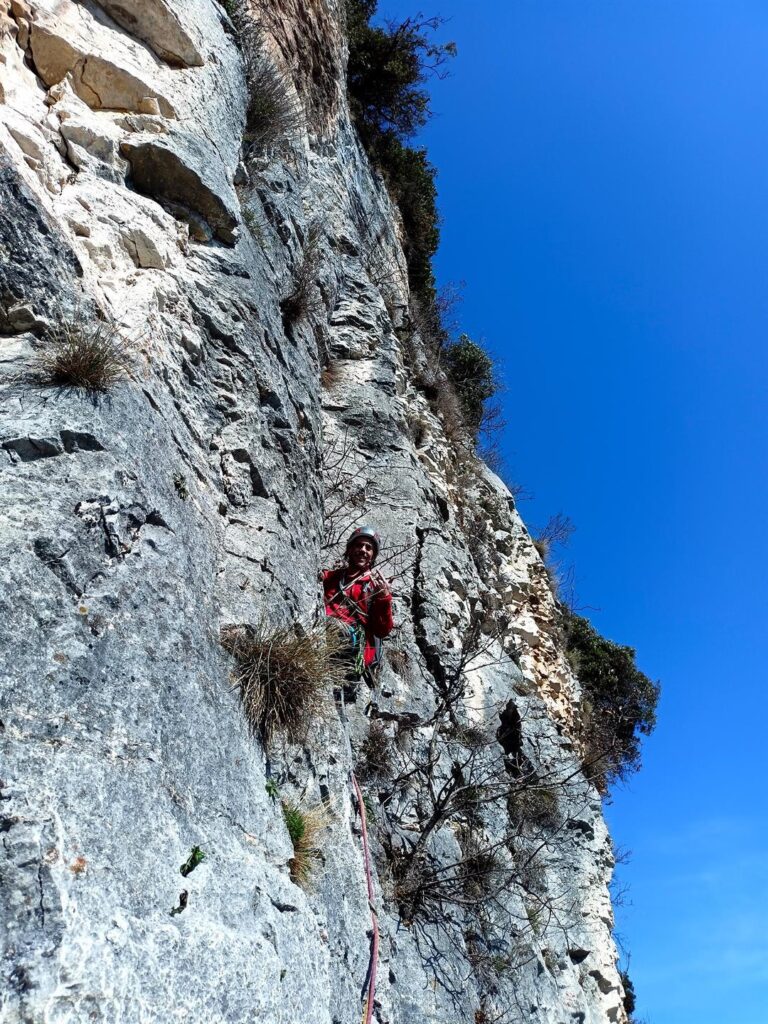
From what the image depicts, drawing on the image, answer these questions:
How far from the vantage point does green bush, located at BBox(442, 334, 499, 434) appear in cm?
1423

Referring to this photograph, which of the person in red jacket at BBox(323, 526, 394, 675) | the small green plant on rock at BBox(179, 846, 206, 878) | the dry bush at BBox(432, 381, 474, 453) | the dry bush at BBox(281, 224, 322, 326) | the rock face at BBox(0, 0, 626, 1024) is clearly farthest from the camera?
the dry bush at BBox(432, 381, 474, 453)

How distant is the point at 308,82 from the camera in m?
10.5

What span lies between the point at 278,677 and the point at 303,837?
2.72 ft

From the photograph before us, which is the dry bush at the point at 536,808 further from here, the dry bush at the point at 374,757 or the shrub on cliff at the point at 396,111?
the shrub on cliff at the point at 396,111

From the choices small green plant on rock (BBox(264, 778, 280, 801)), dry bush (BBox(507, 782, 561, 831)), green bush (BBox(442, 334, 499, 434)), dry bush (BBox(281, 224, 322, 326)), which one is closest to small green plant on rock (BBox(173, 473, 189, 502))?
small green plant on rock (BBox(264, 778, 280, 801))

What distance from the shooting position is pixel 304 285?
281 inches

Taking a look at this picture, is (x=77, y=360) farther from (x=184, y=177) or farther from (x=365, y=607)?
(x=365, y=607)

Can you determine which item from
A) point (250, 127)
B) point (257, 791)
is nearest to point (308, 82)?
point (250, 127)

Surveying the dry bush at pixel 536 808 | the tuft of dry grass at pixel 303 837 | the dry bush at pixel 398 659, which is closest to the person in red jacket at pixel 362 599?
the dry bush at pixel 398 659

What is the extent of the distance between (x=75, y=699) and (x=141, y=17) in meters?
5.87

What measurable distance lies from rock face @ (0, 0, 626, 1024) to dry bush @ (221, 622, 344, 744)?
14 centimetres

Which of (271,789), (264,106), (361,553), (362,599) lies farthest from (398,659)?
(264,106)

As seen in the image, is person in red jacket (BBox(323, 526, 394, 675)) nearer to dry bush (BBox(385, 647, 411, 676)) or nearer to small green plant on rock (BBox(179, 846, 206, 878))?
dry bush (BBox(385, 647, 411, 676))

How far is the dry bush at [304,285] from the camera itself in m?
6.98
